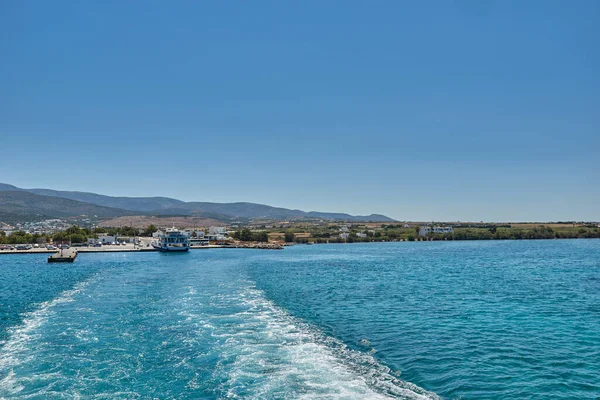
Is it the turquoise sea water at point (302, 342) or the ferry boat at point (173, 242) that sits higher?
the ferry boat at point (173, 242)

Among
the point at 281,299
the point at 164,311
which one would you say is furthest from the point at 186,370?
the point at 281,299

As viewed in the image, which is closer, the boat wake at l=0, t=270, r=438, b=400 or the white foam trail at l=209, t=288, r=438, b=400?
the white foam trail at l=209, t=288, r=438, b=400

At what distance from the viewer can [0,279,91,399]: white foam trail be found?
1583 centimetres

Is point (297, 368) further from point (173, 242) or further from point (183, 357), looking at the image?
point (173, 242)

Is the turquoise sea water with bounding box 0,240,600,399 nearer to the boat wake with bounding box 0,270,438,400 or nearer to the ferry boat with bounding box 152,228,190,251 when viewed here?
the boat wake with bounding box 0,270,438,400

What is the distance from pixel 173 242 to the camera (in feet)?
365

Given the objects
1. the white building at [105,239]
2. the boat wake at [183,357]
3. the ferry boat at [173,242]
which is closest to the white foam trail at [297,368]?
the boat wake at [183,357]

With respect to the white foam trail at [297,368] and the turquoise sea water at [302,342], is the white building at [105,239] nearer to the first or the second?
the turquoise sea water at [302,342]

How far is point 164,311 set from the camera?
29.0 m

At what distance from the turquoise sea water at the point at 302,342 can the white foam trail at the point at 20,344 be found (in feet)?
0.26

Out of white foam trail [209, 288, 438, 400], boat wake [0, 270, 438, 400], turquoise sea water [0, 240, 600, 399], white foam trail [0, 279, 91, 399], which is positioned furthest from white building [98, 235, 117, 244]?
white foam trail [209, 288, 438, 400]

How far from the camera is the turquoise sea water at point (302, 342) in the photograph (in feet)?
50.1

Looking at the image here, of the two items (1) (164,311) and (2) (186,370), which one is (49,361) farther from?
(1) (164,311)

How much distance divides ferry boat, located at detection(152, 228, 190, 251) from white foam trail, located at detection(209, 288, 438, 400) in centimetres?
8790
